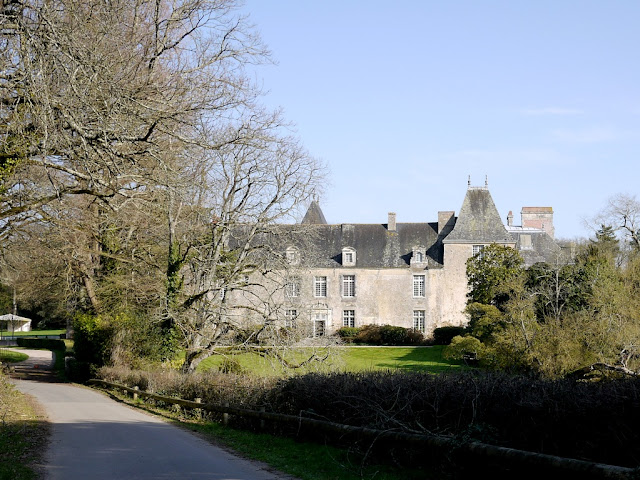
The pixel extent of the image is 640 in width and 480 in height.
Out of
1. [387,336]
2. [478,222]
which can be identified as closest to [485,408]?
[387,336]

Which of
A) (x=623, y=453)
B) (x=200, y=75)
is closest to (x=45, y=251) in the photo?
(x=200, y=75)

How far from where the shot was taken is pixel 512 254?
4100cm

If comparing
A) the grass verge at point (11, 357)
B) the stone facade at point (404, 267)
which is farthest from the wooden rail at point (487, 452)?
the stone facade at point (404, 267)

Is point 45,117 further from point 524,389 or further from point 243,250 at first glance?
point 243,250

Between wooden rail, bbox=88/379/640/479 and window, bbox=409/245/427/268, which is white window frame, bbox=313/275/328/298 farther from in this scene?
wooden rail, bbox=88/379/640/479

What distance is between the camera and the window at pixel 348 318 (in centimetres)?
5547

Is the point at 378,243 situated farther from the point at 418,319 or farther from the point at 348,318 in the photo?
the point at 418,319

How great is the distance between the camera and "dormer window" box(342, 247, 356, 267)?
2189 inches

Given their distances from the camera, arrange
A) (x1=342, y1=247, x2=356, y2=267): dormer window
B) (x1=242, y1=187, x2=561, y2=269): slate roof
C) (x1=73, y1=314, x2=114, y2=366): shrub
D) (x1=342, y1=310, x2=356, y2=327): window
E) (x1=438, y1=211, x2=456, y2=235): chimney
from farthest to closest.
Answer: (x1=438, y1=211, x2=456, y2=235): chimney < (x1=342, y1=247, x2=356, y2=267): dormer window < (x1=342, y1=310, x2=356, y2=327): window < (x1=242, y1=187, x2=561, y2=269): slate roof < (x1=73, y1=314, x2=114, y2=366): shrub

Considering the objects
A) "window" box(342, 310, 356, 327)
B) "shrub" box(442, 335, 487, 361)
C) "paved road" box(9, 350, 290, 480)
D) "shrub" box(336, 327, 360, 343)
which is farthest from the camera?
"window" box(342, 310, 356, 327)

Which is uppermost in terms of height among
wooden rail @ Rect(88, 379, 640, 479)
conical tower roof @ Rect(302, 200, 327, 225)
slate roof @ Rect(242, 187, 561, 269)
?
conical tower roof @ Rect(302, 200, 327, 225)

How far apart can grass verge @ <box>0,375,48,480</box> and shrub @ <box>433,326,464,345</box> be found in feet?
116

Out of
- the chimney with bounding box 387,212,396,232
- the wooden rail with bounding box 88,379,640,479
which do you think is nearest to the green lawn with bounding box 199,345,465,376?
the chimney with bounding box 387,212,396,232

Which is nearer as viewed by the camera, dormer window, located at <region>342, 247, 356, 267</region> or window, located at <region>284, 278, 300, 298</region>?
window, located at <region>284, 278, 300, 298</region>
